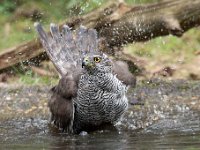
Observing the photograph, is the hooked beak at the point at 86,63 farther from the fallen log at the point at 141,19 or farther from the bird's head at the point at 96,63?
the fallen log at the point at 141,19

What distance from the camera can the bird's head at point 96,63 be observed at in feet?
24.3

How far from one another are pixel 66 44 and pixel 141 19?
113 centimetres

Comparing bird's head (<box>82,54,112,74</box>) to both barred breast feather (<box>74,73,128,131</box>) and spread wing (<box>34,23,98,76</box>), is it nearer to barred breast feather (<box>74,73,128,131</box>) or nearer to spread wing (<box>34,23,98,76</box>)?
barred breast feather (<box>74,73,128,131</box>)

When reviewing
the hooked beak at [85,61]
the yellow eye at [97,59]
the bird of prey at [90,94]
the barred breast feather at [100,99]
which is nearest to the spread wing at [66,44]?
the bird of prey at [90,94]

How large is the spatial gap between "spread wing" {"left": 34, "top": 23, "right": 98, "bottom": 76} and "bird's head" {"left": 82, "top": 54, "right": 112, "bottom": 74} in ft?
3.89

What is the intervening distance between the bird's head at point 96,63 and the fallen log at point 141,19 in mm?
1948

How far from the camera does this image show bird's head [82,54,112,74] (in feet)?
24.3

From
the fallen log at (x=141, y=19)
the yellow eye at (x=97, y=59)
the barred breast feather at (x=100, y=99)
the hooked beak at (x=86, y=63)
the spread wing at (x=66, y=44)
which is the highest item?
the fallen log at (x=141, y=19)

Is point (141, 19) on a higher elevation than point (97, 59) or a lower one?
higher

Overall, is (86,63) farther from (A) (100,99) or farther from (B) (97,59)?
(A) (100,99)

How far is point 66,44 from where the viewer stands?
909 centimetres

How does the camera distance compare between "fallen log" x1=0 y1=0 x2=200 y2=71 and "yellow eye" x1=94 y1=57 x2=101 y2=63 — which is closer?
"yellow eye" x1=94 y1=57 x2=101 y2=63

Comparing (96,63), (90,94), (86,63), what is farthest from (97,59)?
(90,94)

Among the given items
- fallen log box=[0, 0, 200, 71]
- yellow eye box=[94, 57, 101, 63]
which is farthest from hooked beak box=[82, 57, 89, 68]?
fallen log box=[0, 0, 200, 71]
